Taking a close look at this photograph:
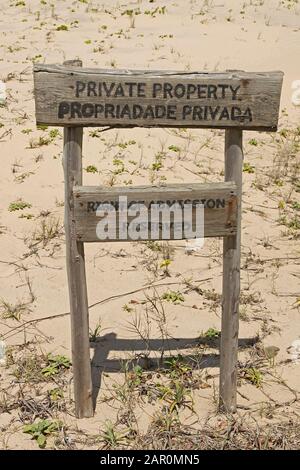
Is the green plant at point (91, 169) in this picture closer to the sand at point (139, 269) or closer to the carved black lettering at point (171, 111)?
the sand at point (139, 269)

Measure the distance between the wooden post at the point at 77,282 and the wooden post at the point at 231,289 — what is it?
918mm

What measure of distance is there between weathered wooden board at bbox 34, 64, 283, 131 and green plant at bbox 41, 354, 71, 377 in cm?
201

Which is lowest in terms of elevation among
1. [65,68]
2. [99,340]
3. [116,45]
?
[99,340]

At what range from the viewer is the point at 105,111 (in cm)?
341

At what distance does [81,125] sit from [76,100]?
146 millimetres

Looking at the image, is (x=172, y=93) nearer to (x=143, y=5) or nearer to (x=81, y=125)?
(x=81, y=125)

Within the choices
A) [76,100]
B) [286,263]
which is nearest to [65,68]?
[76,100]

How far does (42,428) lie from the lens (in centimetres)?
393

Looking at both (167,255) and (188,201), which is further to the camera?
(167,255)

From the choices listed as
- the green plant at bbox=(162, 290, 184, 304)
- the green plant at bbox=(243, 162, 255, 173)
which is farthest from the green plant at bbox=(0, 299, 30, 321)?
the green plant at bbox=(243, 162, 255, 173)

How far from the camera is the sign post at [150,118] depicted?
337 cm

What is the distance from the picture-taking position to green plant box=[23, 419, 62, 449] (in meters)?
3.89

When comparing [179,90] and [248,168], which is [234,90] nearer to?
[179,90]

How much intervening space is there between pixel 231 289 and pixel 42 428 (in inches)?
62.1
